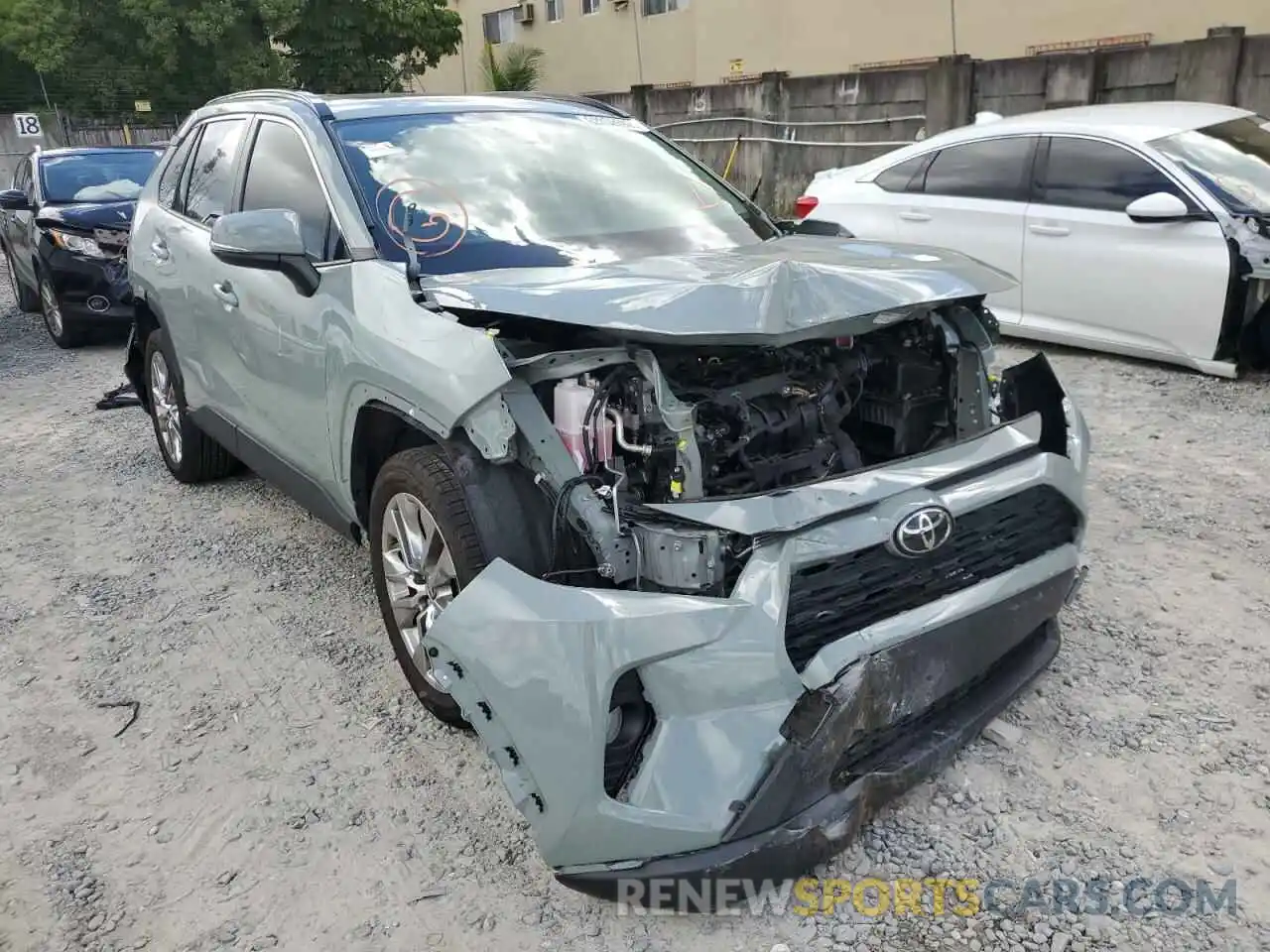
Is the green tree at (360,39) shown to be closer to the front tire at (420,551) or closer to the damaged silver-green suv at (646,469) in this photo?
the damaged silver-green suv at (646,469)

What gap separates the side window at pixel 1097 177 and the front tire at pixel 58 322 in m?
8.13

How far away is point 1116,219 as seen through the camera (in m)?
6.21

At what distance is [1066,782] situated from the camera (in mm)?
2752

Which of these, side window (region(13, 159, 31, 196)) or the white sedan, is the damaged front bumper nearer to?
the white sedan

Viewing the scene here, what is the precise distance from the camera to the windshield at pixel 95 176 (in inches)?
369

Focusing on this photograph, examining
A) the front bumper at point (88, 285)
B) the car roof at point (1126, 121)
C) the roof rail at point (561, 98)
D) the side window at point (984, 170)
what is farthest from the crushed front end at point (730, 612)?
the front bumper at point (88, 285)

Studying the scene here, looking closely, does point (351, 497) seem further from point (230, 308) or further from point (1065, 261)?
point (1065, 261)

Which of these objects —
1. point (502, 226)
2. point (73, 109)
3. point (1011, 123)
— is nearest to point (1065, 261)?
point (1011, 123)

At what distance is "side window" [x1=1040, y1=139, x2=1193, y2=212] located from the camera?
6.11 m

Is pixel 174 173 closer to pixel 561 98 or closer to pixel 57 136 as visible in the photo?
pixel 561 98

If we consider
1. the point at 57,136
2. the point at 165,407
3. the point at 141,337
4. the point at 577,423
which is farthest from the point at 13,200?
the point at 57,136

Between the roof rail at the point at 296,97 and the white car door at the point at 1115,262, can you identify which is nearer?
the roof rail at the point at 296,97

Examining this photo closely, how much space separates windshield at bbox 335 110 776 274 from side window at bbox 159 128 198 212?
1.66 metres

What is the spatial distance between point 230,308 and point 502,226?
4.31ft
